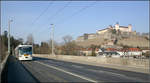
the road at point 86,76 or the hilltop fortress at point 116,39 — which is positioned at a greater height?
the hilltop fortress at point 116,39

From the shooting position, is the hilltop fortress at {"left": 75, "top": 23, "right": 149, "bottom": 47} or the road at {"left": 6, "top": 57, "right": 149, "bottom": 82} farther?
the hilltop fortress at {"left": 75, "top": 23, "right": 149, "bottom": 47}

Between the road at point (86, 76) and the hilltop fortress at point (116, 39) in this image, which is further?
the hilltop fortress at point (116, 39)

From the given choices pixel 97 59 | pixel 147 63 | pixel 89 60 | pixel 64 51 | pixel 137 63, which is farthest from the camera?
pixel 64 51

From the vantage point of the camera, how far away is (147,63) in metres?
21.1

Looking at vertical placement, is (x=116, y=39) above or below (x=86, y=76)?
above

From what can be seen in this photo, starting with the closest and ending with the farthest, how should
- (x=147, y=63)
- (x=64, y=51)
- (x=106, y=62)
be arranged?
(x=147, y=63)
(x=106, y=62)
(x=64, y=51)

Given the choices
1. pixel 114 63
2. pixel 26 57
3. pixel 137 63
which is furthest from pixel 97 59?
pixel 26 57

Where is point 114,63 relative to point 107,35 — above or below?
below

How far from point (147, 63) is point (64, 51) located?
50.9m

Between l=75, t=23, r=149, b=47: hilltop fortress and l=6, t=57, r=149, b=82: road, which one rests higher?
l=75, t=23, r=149, b=47: hilltop fortress

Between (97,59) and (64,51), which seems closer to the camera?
(97,59)

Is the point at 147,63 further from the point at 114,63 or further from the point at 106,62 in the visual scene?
the point at 106,62

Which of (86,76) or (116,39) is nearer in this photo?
(86,76)

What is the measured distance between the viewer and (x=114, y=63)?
28.0m
